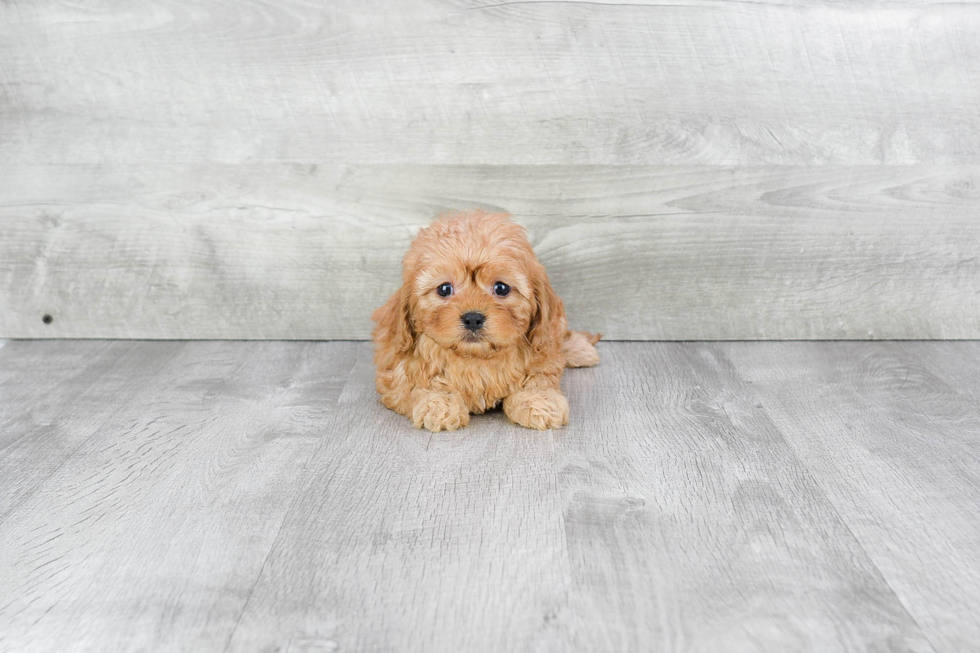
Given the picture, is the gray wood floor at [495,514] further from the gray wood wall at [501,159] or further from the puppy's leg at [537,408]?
the gray wood wall at [501,159]

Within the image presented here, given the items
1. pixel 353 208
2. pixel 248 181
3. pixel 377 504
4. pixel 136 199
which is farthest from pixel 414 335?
pixel 136 199

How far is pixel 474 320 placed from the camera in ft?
5.97

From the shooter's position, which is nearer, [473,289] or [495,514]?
[495,514]

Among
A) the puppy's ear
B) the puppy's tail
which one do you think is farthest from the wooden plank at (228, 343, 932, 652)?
the puppy's tail

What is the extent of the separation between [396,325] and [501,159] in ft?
2.24

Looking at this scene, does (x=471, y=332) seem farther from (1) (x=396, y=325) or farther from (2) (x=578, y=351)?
(2) (x=578, y=351)

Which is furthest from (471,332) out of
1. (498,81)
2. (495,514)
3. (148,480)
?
(498,81)

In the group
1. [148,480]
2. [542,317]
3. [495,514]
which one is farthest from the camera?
[542,317]

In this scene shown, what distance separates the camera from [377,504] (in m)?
1.59

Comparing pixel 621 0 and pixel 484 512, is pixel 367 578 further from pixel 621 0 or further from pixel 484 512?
pixel 621 0

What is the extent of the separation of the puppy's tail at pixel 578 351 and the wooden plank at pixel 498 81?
1.59 ft

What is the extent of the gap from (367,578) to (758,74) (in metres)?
1.72

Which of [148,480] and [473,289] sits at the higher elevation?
[473,289]

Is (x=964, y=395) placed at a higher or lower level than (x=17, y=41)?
lower
